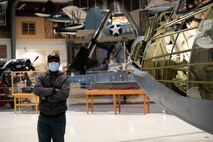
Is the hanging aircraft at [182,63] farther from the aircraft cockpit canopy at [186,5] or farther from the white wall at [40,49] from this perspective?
the white wall at [40,49]

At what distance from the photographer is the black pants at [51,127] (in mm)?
4422

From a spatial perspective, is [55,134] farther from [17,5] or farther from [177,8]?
[17,5]

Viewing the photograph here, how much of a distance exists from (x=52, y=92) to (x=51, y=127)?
465mm

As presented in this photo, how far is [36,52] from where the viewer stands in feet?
93.3

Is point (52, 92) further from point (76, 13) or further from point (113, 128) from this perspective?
point (76, 13)

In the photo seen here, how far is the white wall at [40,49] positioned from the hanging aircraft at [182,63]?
23.8 m

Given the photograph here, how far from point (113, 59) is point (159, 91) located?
1632 centimetres

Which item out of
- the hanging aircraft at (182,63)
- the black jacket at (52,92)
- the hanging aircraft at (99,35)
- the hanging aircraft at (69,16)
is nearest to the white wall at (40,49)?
the hanging aircraft at (69,16)

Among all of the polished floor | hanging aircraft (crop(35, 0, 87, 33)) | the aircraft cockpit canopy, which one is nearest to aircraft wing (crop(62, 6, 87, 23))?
hanging aircraft (crop(35, 0, 87, 33))

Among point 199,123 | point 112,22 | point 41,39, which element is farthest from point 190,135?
point 41,39

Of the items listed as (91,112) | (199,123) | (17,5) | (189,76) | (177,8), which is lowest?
(91,112)

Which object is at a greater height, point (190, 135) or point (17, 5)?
point (17, 5)

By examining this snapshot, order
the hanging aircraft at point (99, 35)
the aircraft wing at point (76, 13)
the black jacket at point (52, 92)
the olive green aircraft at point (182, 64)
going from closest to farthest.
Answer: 1. the olive green aircraft at point (182, 64)
2. the black jacket at point (52, 92)
3. the hanging aircraft at point (99, 35)
4. the aircraft wing at point (76, 13)

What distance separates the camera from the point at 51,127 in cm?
448
